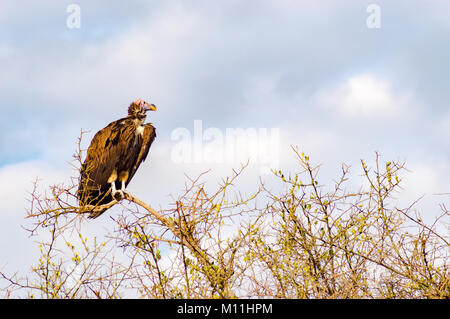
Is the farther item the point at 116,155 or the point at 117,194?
the point at 116,155

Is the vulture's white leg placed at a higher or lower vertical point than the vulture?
lower

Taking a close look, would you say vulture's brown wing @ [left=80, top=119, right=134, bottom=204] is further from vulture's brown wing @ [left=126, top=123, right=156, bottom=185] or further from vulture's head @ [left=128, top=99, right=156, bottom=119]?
vulture's head @ [left=128, top=99, right=156, bottom=119]

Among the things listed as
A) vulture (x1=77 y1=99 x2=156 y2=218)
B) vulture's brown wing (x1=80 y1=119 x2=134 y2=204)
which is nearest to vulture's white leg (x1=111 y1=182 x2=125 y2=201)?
vulture (x1=77 y1=99 x2=156 y2=218)

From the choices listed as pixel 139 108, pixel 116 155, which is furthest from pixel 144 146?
pixel 139 108

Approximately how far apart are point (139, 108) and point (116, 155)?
129cm

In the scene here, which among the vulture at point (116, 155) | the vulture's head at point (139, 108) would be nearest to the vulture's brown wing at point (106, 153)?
the vulture at point (116, 155)

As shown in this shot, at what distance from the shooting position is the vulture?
969cm

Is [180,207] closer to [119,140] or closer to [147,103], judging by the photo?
[119,140]

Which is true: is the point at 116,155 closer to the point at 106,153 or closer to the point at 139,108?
the point at 106,153

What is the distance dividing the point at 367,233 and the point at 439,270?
3.01ft

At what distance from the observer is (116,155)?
977 centimetres

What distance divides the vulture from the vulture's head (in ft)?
1.03

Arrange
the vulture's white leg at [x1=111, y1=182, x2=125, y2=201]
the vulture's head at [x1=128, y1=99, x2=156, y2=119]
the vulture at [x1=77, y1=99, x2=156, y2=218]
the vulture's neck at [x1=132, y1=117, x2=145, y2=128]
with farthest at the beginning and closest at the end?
the vulture's head at [x1=128, y1=99, x2=156, y2=119] → the vulture's neck at [x1=132, y1=117, x2=145, y2=128] → the vulture at [x1=77, y1=99, x2=156, y2=218] → the vulture's white leg at [x1=111, y1=182, x2=125, y2=201]
